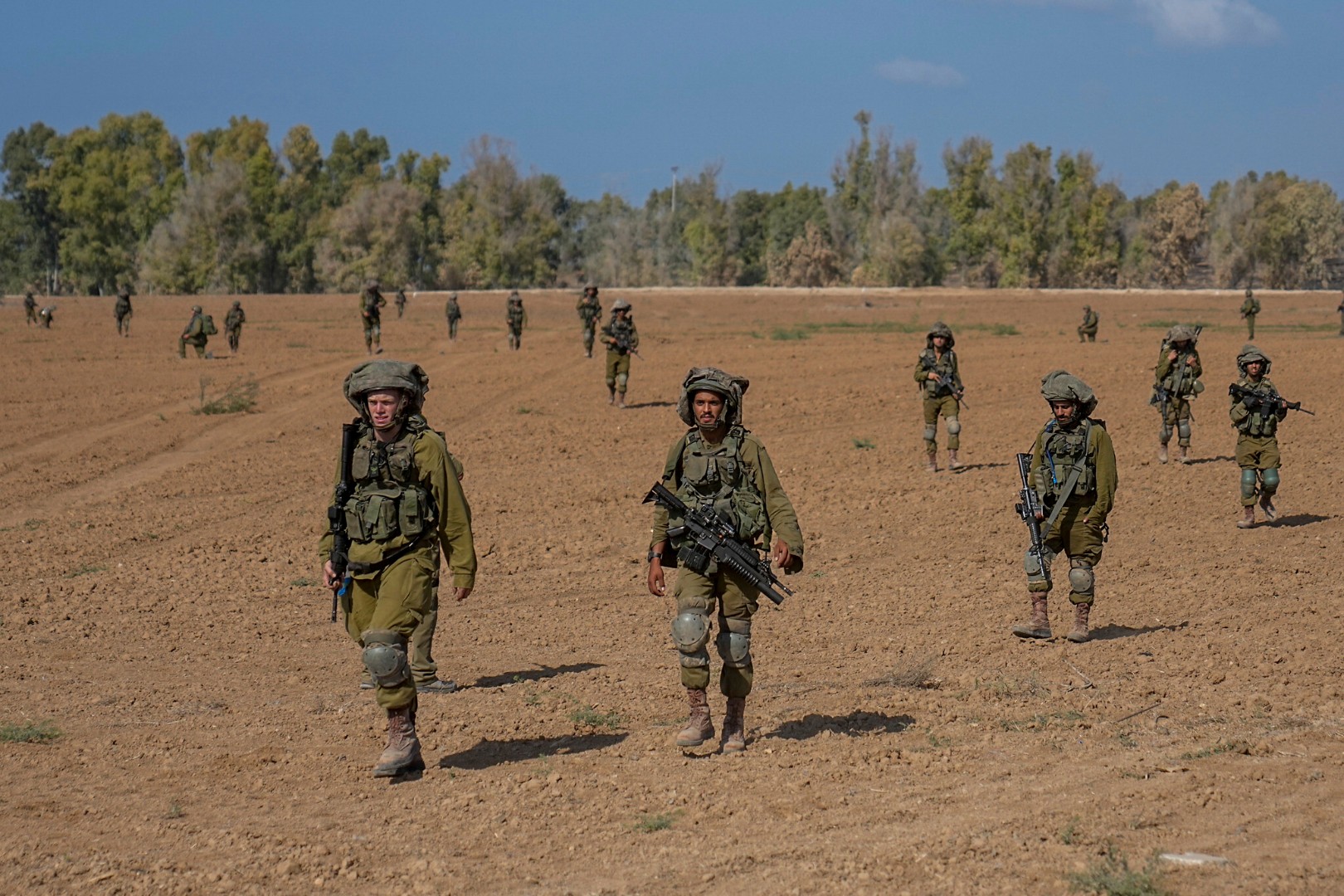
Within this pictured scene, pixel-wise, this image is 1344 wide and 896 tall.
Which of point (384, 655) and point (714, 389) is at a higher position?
point (714, 389)

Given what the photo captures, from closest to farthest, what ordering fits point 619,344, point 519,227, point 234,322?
point 619,344 → point 234,322 → point 519,227

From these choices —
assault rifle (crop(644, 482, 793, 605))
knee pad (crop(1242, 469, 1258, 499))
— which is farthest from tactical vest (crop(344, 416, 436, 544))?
knee pad (crop(1242, 469, 1258, 499))

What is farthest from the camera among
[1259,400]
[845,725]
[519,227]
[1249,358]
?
[519,227]

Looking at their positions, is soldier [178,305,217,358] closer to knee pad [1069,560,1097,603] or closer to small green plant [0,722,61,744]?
small green plant [0,722,61,744]

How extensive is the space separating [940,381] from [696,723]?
10399 mm

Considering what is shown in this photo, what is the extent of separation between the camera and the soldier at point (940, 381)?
17.1m

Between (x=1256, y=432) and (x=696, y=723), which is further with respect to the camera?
(x=1256, y=432)

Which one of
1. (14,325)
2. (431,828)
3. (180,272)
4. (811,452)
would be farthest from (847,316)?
(431,828)

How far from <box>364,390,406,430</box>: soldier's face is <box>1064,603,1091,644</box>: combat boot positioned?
5.13 meters

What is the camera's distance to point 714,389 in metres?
7.16

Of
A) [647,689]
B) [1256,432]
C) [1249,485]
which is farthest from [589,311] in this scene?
[647,689]

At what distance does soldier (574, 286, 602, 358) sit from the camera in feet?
110

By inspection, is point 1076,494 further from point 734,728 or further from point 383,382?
point 383,382

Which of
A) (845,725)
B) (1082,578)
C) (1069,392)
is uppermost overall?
(1069,392)
